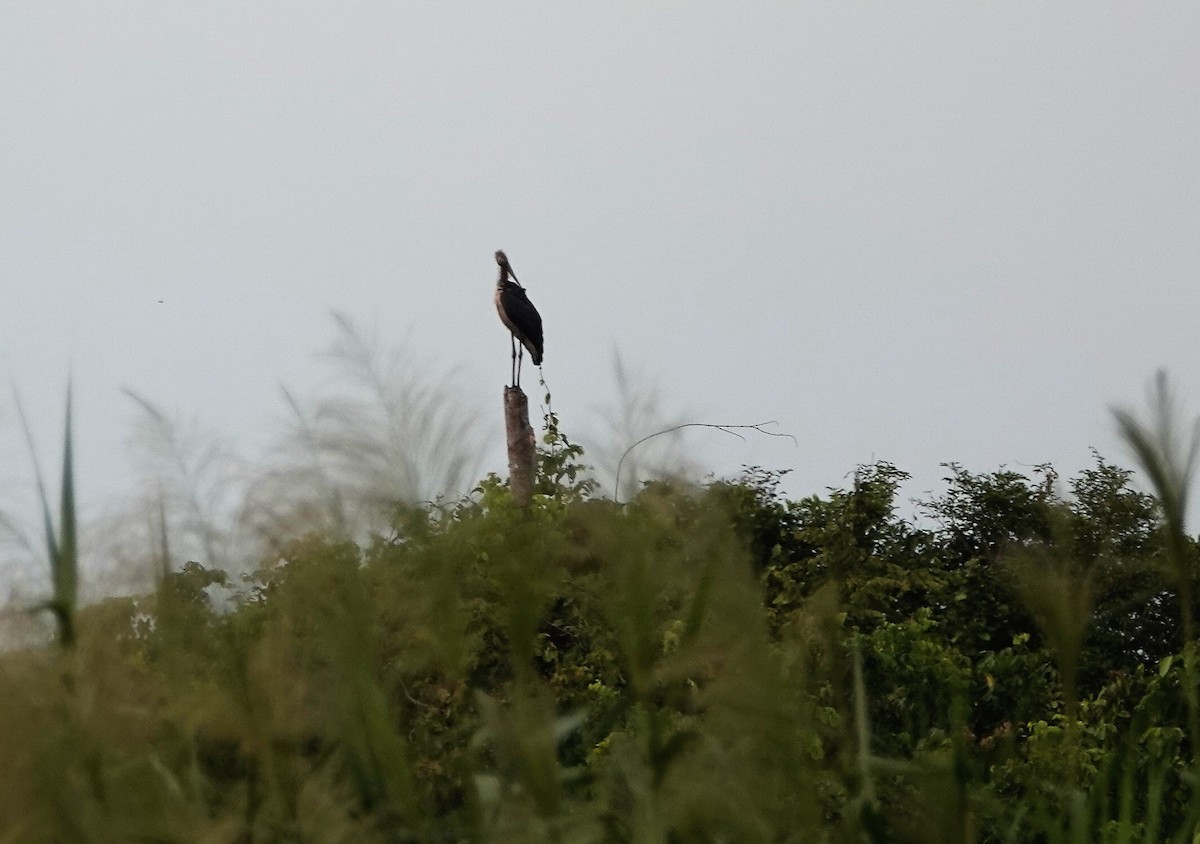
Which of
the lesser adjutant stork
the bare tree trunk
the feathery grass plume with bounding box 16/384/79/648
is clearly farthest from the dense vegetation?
the lesser adjutant stork

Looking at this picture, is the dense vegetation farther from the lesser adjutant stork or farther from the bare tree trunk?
the lesser adjutant stork

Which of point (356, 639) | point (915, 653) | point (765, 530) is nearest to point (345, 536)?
point (356, 639)

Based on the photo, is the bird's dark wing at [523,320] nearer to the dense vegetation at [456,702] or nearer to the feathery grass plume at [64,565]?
the dense vegetation at [456,702]

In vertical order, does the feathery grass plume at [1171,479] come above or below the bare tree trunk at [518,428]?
below

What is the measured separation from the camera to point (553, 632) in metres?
5.93

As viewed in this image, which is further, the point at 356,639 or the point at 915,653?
the point at 915,653

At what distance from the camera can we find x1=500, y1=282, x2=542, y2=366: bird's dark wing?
12.0 m

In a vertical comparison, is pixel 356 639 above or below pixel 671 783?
above

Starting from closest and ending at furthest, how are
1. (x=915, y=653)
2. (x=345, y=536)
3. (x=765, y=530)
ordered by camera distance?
(x=345, y=536)
(x=915, y=653)
(x=765, y=530)

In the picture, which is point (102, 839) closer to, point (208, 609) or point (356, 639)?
point (356, 639)

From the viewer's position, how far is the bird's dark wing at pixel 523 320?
12.0 meters

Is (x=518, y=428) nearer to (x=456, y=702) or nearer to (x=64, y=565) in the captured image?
(x=456, y=702)

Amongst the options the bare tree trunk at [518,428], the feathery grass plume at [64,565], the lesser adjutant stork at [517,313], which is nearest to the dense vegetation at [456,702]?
the feathery grass plume at [64,565]

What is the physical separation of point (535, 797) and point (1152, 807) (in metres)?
0.65
